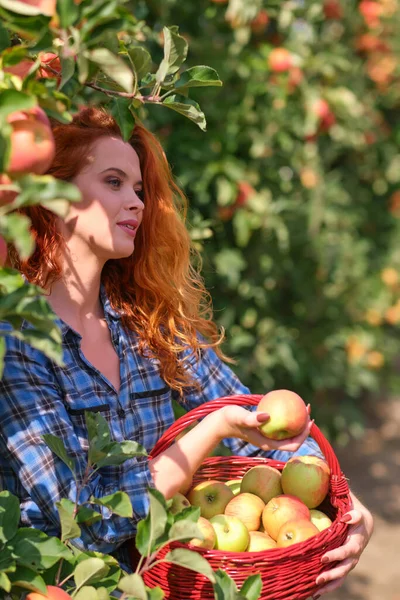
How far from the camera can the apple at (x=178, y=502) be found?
4.66ft

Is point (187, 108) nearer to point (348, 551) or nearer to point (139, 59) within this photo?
point (139, 59)

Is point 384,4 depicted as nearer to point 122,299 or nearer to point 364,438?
point 364,438

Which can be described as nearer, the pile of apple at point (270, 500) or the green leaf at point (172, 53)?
the green leaf at point (172, 53)

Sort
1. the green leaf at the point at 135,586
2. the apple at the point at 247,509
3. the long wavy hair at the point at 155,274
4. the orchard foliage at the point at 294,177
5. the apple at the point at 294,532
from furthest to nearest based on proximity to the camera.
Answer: the orchard foliage at the point at 294,177 → the long wavy hair at the point at 155,274 → the apple at the point at 247,509 → the apple at the point at 294,532 → the green leaf at the point at 135,586

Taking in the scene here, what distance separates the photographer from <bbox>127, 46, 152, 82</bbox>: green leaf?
1136 mm

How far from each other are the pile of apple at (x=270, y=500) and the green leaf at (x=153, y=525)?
28cm

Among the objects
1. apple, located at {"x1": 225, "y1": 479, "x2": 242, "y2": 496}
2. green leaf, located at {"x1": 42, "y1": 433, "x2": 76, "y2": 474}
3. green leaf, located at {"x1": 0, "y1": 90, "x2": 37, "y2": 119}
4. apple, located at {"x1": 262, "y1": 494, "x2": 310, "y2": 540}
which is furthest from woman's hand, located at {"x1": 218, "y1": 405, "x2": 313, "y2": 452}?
green leaf, located at {"x1": 0, "y1": 90, "x2": 37, "y2": 119}

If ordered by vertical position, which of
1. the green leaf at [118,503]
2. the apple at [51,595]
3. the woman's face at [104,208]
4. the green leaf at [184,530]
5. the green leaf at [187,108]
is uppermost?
the green leaf at [187,108]

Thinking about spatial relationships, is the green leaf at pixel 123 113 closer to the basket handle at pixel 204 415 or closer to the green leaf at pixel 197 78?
the green leaf at pixel 197 78

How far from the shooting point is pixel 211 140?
9.85 ft

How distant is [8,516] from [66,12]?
59cm

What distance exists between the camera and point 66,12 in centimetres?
88

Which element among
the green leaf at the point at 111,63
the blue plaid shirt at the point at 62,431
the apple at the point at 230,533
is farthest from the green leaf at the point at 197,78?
the apple at the point at 230,533

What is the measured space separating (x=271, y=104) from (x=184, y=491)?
2090 mm
